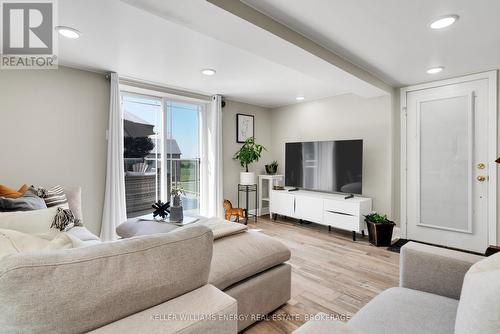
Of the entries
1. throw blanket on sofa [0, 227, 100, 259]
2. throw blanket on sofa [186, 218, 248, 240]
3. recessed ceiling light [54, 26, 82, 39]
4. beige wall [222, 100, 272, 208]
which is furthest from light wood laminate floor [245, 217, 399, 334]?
recessed ceiling light [54, 26, 82, 39]

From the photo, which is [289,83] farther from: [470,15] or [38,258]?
[38,258]

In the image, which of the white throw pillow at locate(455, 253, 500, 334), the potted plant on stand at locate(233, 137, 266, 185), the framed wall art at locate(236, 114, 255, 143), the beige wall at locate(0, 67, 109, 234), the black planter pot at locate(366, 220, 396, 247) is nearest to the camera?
the white throw pillow at locate(455, 253, 500, 334)

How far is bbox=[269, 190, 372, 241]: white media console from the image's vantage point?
12.1 feet

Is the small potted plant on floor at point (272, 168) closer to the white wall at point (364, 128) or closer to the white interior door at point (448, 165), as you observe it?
the white wall at point (364, 128)

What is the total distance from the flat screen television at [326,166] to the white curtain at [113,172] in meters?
2.92

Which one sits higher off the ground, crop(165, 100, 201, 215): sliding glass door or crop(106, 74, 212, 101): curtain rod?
crop(106, 74, 212, 101): curtain rod

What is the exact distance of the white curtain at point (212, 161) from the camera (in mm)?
4422

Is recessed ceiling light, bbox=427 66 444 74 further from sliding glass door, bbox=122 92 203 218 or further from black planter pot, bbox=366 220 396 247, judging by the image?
sliding glass door, bbox=122 92 203 218

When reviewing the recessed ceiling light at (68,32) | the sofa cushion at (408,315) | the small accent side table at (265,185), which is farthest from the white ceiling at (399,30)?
the small accent side table at (265,185)

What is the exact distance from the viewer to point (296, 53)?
230 cm

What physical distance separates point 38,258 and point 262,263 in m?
1.37

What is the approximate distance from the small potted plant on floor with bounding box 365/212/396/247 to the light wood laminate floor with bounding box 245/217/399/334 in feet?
0.39

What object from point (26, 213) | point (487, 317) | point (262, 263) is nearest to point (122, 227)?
point (26, 213)

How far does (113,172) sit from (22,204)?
1.23 meters
